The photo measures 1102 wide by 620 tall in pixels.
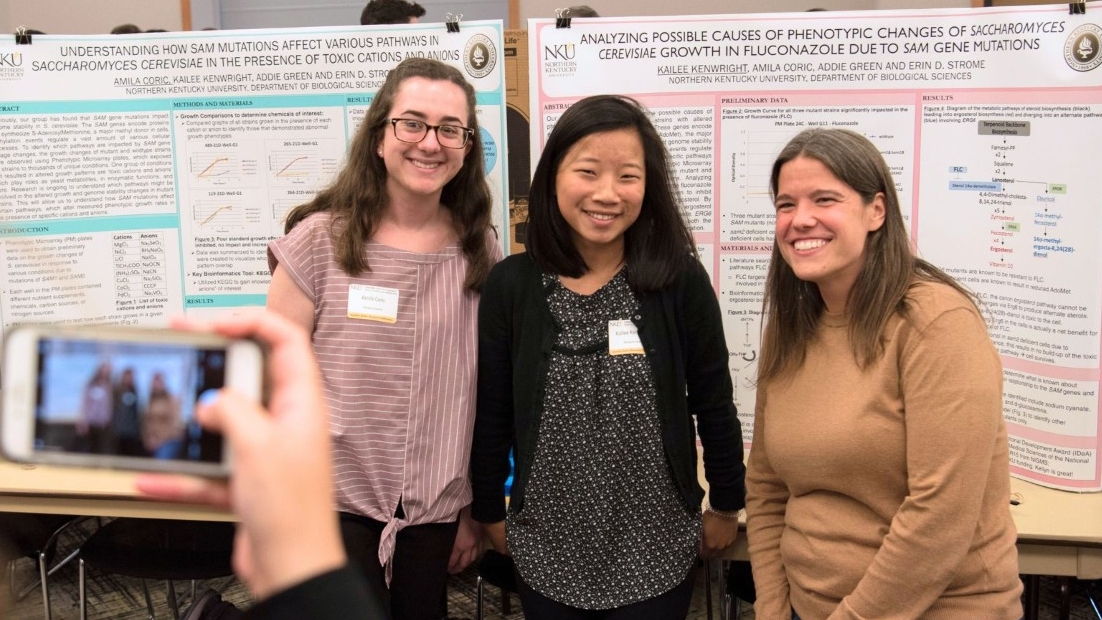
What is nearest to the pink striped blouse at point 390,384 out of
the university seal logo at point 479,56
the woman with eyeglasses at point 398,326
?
the woman with eyeglasses at point 398,326

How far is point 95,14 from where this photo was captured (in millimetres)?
5793

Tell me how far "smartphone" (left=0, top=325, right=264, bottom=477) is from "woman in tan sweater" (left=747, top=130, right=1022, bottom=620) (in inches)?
48.0

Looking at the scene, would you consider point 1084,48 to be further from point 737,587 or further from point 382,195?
point 382,195

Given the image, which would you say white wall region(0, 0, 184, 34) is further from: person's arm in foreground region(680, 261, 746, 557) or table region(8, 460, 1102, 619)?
person's arm in foreground region(680, 261, 746, 557)

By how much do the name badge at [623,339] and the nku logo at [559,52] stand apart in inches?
42.6

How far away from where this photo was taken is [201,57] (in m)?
2.67

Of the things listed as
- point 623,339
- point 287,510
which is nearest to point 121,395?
point 287,510

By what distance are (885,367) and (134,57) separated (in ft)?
7.85

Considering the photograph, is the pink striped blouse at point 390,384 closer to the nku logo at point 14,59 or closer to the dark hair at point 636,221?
the dark hair at point 636,221

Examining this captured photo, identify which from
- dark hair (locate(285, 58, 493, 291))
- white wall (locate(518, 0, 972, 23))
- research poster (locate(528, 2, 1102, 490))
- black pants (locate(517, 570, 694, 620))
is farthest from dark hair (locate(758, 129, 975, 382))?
white wall (locate(518, 0, 972, 23))

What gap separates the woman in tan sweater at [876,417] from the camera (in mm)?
1489

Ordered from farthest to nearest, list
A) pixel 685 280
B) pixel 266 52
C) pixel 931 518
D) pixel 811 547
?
1. pixel 266 52
2. pixel 685 280
3. pixel 811 547
4. pixel 931 518

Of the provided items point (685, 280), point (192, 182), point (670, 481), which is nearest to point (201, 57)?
point (192, 182)

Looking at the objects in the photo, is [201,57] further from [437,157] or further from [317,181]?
[437,157]
